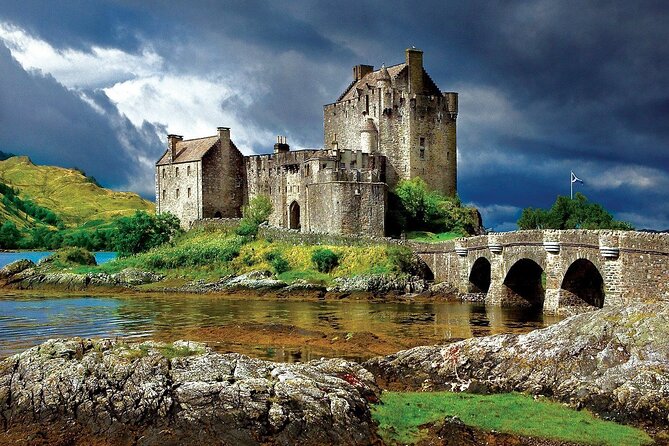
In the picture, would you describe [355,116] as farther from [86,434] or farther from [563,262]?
[86,434]

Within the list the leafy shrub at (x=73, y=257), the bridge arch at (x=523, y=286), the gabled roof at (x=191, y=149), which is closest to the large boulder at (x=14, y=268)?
the leafy shrub at (x=73, y=257)

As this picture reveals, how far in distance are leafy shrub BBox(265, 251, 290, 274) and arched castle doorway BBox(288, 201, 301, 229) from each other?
11171 millimetres

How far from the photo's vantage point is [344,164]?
217ft

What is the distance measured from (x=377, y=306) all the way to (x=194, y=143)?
40.3 metres

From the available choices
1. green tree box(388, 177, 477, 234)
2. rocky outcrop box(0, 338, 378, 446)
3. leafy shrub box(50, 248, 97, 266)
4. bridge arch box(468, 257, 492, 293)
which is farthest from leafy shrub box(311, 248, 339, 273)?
rocky outcrop box(0, 338, 378, 446)

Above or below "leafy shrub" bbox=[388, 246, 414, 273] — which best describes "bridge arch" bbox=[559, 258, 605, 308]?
below

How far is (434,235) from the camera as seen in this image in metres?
66.6

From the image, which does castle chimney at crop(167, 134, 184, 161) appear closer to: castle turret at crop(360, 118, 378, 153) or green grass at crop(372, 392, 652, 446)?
castle turret at crop(360, 118, 378, 153)

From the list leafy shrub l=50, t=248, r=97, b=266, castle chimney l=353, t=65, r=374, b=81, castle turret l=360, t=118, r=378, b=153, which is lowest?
leafy shrub l=50, t=248, r=97, b=266

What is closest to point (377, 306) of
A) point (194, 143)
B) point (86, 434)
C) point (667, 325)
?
point (667, 325)

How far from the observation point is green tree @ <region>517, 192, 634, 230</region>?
73.8 m

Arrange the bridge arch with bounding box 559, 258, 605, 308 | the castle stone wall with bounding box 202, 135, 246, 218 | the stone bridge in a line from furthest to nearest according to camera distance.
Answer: the castle stone wall with bounding box 202, 135, 246, 218, the bridge arch with bounding box 559, 258, 605, 308, the stone bridge

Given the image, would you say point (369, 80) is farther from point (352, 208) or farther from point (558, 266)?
point (558, 266)

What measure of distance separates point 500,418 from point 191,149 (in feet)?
219
